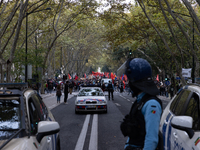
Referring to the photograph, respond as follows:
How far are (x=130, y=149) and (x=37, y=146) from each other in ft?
3.41

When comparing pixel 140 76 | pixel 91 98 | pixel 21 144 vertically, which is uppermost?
pixel 140 76

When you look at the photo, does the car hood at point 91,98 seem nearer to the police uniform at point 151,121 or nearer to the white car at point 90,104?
the white car at point 90,104

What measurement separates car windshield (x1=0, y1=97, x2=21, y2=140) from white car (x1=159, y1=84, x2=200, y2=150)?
1807mm

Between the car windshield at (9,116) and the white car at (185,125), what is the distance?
1.81 metres

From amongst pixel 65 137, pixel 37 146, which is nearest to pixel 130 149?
pixel 37 146

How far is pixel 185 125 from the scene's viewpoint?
8.89 ft

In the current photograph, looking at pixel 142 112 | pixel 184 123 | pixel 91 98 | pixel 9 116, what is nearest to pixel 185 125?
pixel 184 123

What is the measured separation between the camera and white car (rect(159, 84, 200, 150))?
2.75 meters

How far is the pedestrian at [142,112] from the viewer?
2.27 metres

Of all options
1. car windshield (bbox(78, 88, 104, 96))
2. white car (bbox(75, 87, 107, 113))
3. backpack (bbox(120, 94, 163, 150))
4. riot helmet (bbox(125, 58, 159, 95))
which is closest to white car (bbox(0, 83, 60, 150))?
backpack (bbox(120, 94, 163, 150))

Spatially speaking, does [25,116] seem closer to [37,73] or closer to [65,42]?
[37,73]

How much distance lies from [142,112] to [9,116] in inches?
68.0

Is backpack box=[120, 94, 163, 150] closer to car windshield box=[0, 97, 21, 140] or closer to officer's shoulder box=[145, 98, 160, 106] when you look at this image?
officer's shoulder box=[145, 98, 160, 106]

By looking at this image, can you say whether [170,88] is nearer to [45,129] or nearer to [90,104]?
[90,104]
